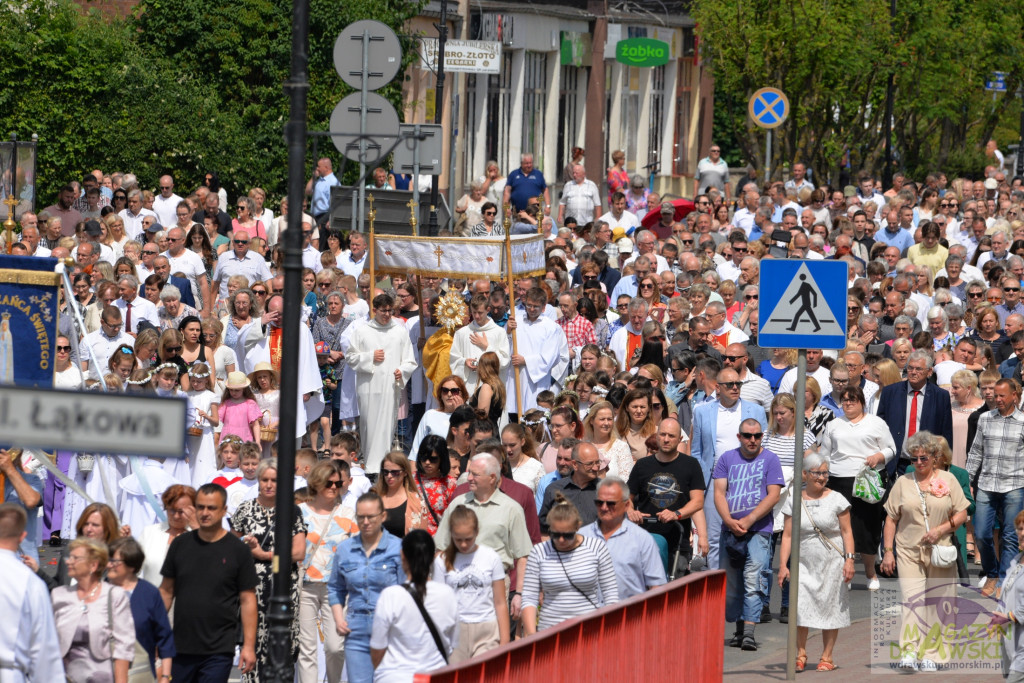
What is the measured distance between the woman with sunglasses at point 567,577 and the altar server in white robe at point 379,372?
22.6ft

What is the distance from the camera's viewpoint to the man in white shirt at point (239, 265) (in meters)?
19.9

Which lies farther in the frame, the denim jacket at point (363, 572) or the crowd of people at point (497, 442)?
the denim jacket at point (363, 572)

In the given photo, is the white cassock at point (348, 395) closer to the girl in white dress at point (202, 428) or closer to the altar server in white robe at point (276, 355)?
the altar server in white robe at point (276, 355)

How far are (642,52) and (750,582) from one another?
2858 centimetres

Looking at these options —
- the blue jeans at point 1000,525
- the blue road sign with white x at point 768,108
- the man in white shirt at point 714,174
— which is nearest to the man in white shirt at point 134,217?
the blue road sign with white x at point 768,108

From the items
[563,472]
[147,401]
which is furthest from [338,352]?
[147,401]

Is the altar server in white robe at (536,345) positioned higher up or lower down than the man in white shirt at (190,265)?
lower down

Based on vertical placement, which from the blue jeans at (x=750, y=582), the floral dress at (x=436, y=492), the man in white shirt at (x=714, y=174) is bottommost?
the blue jeans at (x=750, y=582)

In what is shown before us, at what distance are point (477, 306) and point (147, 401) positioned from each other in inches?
463

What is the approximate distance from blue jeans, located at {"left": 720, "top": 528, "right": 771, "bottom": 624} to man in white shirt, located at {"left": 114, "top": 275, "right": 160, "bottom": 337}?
252 inches

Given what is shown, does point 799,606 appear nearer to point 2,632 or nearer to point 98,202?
point 2,632

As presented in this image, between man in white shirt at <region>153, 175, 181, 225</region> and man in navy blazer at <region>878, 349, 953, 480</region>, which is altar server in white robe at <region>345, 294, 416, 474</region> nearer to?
man in navy blazer at <region>878, 349, 953, 480</region>

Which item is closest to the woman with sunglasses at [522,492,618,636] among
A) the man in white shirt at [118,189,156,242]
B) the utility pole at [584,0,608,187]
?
the man in white shirt at [118,189,156,242]

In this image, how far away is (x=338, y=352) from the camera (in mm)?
18234
